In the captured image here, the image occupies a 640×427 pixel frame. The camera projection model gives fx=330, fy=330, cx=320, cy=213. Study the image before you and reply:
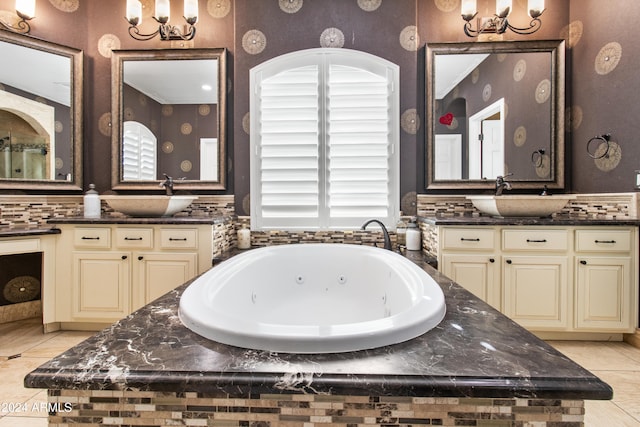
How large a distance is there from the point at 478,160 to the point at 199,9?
2641mm

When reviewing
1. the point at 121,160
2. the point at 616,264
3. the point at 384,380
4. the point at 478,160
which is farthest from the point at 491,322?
the point at 121,160

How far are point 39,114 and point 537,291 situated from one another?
3911 millimetres

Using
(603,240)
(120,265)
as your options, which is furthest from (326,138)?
(603,240)

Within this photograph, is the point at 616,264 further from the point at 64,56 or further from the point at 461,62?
the point at 64,56

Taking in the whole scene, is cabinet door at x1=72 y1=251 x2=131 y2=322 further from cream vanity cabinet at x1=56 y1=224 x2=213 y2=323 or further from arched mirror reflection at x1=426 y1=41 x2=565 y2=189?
arched mirror reflection at x1=426 y1=41 x2=565 y2=189

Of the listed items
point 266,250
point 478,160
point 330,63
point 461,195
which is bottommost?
point 266,250

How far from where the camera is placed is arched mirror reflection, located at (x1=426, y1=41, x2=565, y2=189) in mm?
2691

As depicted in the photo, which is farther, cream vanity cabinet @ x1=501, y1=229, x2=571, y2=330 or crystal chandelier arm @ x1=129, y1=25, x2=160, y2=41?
crystal chandelier arm @ x1=129, y1=25, x2=160, y2=41

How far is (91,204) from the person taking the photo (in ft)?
8.55

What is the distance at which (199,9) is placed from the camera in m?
2.78

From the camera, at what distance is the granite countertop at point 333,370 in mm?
699

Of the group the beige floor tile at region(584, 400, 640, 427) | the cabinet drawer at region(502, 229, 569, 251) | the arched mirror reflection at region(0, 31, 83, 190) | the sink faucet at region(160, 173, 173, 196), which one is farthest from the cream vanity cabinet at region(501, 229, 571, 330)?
the arched mirror reflection at region(0, 31, 83, 190)

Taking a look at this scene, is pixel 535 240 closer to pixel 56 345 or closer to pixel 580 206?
pixel 580 206

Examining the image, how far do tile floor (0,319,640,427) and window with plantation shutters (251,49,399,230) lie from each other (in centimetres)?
153
